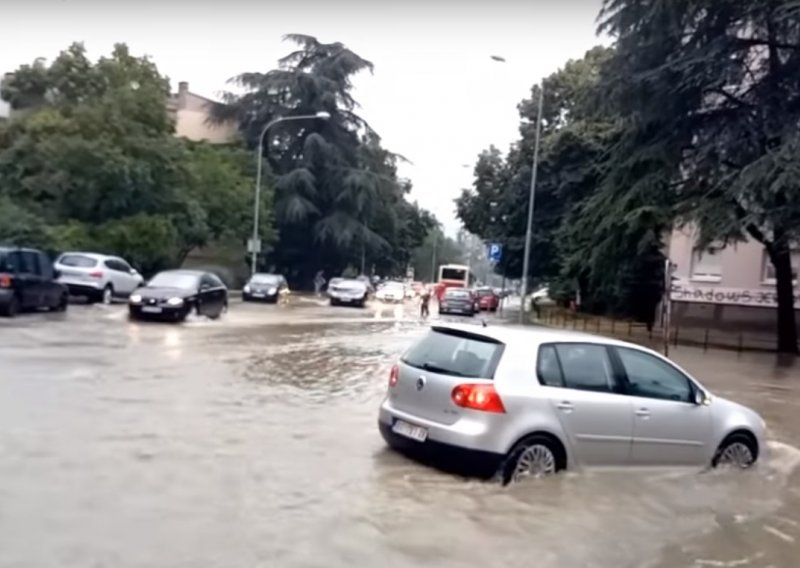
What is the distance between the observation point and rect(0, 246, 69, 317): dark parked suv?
945 inches

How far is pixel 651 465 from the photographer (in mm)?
9727

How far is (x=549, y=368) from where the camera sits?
9195mm

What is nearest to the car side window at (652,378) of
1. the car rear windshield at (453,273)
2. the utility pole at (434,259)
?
the car rear windshield at (453,273)

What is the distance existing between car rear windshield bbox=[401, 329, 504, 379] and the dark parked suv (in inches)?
664

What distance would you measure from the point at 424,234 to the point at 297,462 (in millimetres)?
85934

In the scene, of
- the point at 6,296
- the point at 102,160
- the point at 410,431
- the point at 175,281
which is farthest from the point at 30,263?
the point at 410,431

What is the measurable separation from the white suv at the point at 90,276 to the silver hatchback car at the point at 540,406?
24071 millimetres

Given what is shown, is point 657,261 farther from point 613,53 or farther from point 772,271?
point 613,53

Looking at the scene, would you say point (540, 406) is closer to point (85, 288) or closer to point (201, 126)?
point (85, 288)

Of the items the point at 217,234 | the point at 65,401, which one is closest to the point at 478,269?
the point at 217,234

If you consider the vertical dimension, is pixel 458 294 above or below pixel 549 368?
below

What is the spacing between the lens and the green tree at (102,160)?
40938mm

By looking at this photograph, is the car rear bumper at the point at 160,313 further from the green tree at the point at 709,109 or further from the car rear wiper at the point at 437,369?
the car rear wiper at the point at 437,369

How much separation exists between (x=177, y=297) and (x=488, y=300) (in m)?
36.4
